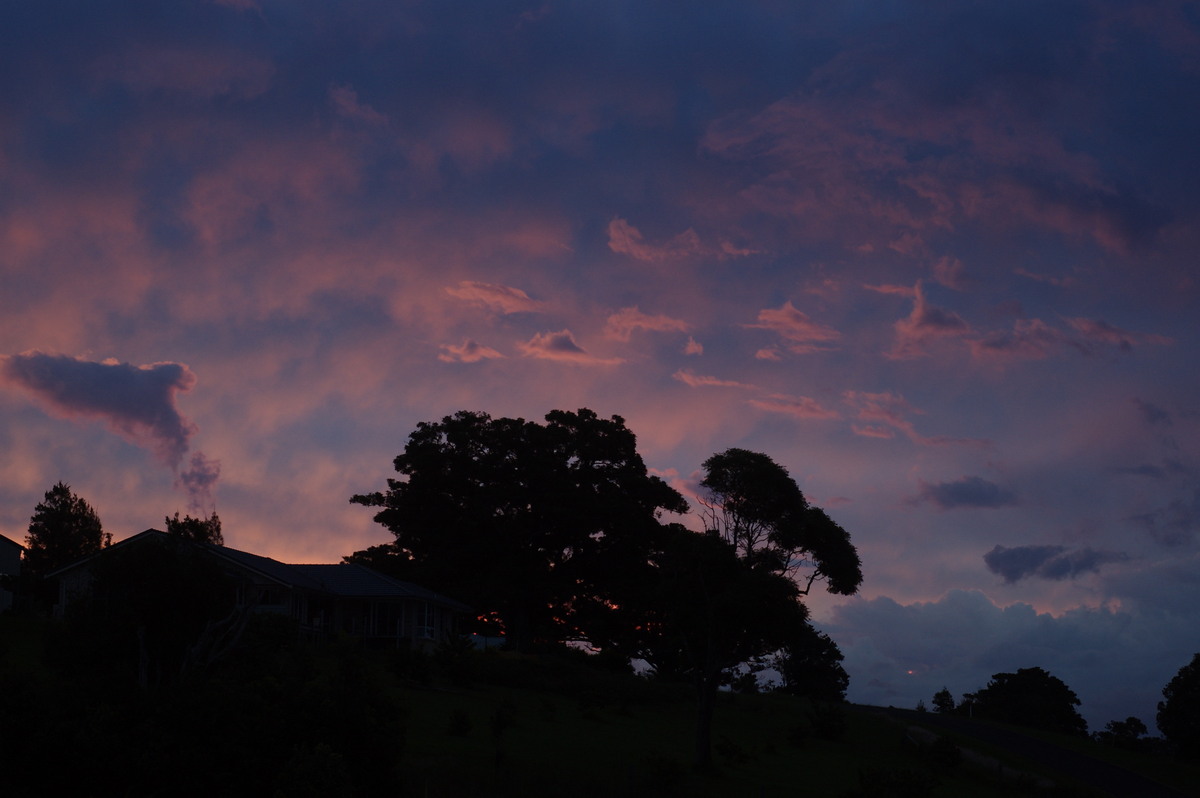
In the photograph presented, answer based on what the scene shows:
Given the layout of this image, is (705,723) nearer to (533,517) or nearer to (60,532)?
(533,517)

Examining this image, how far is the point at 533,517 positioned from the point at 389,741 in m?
45.1

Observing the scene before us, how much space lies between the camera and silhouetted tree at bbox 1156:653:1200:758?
57062mm

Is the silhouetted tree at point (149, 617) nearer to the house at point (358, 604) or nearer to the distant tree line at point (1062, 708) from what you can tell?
the house at point (358, 604)

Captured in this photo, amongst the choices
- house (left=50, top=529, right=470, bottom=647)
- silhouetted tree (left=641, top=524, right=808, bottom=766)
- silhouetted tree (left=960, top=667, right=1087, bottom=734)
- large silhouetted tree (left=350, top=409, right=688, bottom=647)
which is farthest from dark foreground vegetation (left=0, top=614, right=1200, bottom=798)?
silhouetted tree (left=960, top=667, right=1087, bottom=734)

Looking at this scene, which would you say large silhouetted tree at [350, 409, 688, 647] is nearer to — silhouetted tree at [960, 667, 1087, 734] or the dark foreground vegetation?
the dark foreground vegetation

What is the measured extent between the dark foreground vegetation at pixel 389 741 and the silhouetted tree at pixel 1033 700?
1577 inches

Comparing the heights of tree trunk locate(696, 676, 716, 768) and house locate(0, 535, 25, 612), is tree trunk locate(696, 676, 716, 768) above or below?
below

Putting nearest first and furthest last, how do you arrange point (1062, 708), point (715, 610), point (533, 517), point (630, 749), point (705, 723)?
1. point (705, 723)
2. point (715, 610)
3. point (630, 749)
4. point (533, 517)
5. point (1062, 708)

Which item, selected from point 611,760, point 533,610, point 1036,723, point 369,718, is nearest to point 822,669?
point 1036,723

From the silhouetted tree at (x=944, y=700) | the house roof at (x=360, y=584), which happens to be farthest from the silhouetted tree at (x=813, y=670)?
the house roof at (x=360, y=584)

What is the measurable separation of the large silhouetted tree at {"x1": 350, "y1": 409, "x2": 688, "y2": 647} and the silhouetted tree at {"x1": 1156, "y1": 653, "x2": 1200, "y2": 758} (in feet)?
105

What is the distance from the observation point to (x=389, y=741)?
23609 mm

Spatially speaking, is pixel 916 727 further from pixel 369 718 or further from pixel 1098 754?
pixel 369 718

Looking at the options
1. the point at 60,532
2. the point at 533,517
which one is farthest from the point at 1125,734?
the point at 60,532
